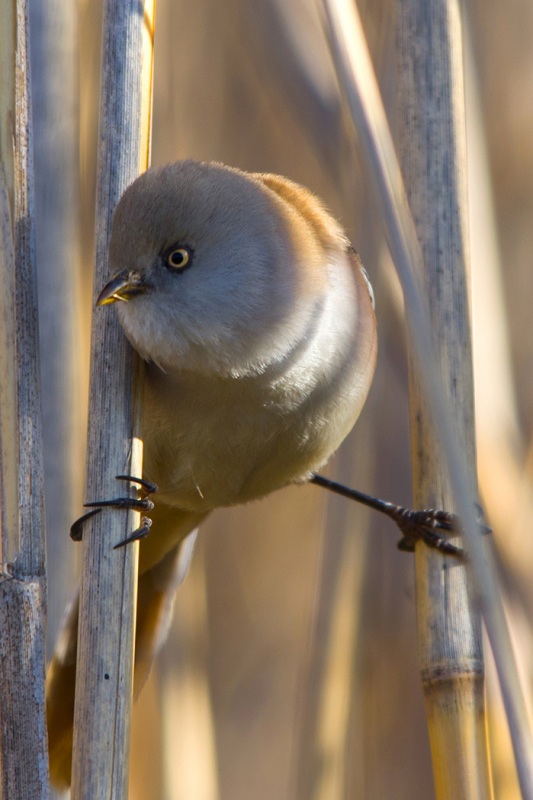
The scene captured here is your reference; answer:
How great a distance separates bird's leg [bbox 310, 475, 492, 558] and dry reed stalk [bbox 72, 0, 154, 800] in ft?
1.54

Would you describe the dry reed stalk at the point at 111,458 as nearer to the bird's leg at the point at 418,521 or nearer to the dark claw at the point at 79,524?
the dark claw at the point at 79,524

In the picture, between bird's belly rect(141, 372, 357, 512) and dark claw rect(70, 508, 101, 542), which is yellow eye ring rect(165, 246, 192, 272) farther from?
dark claw rect(70, 508, 101, 542)

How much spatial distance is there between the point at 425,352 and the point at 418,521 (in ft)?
2.07

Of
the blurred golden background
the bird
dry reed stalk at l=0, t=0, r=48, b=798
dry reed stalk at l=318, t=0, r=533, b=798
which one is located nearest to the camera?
dry reed stalk at l=318, t=0, r=533, b=798

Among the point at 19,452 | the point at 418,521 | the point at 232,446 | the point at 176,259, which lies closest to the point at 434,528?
the point at 418,521

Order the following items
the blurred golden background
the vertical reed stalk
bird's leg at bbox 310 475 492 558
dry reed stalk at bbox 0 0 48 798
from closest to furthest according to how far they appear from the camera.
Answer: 1. dry reed stalk at bbox 0 0 48 798
2. the vertical reed stalk
3. bird's leg at bbox 310 475 492 558
4. the blurred golden background

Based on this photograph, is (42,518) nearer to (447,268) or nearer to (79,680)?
(79,680)

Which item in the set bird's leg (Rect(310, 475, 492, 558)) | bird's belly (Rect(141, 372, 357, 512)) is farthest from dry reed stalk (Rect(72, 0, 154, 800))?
bird's leg (Rect(310, 475, 492, 558))

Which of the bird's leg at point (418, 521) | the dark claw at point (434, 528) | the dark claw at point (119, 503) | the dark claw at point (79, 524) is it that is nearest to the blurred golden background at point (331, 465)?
the bird's leg at point (418, 521)

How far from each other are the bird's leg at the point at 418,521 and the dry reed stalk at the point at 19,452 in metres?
0.57

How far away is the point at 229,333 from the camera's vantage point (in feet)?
4.10

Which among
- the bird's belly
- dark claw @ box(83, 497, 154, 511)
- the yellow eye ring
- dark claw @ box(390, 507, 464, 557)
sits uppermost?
the yellow eye ring

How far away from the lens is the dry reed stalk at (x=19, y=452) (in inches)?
41.1

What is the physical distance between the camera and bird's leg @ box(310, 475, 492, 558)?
1473mm
